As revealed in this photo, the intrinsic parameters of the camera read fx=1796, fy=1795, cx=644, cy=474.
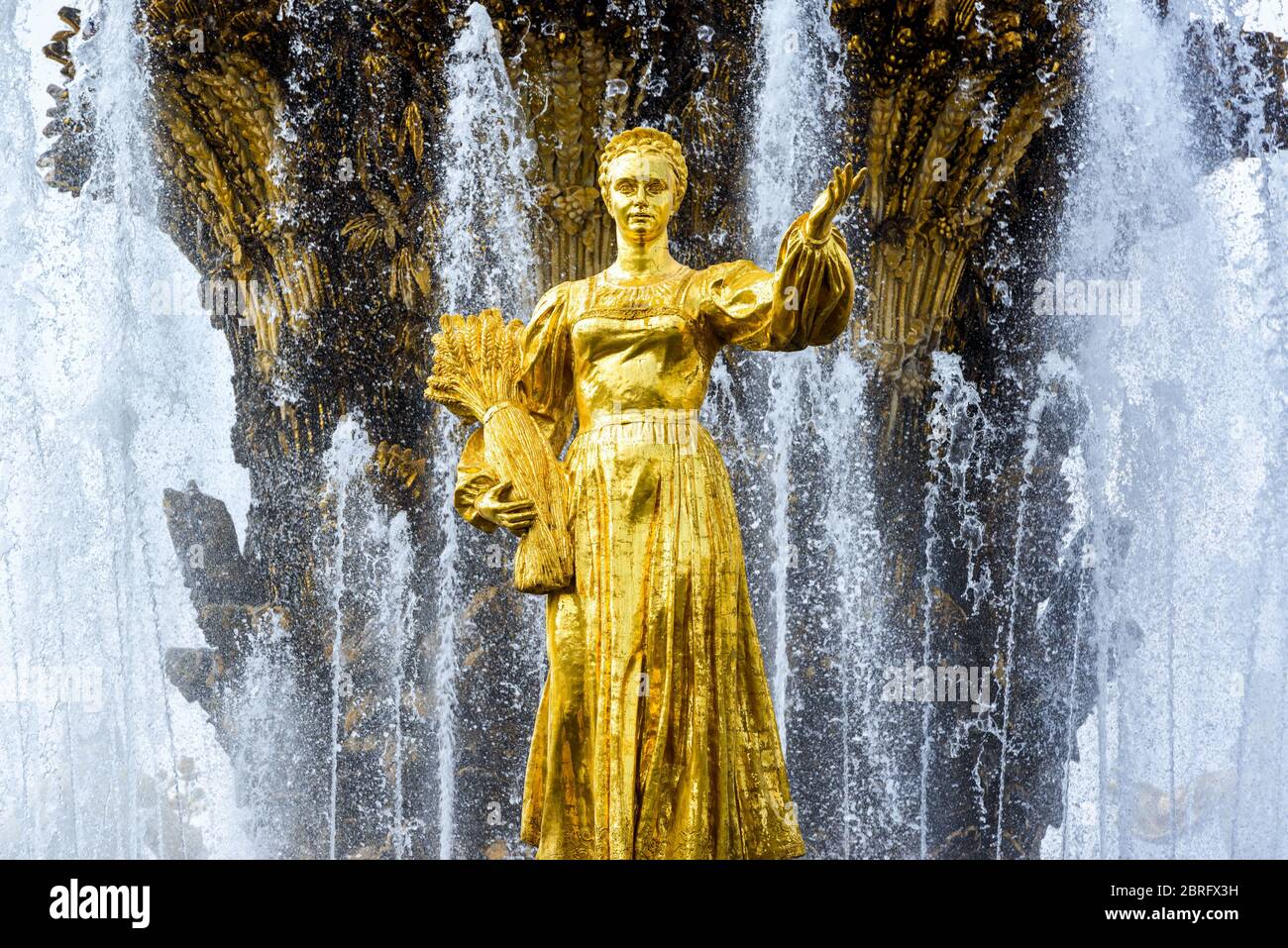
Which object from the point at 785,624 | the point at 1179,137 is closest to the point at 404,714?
the point at 785,624

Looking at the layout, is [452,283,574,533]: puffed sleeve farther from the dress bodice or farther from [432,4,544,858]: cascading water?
[432,4,544,858]: cascading water

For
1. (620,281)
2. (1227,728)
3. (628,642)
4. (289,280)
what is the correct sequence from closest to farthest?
1. (628,642)
2. (620,281)
3. (1227,728)
4. (289,280)

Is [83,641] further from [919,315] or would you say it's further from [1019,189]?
[1019,189]

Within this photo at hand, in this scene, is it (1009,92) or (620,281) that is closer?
(620,281)

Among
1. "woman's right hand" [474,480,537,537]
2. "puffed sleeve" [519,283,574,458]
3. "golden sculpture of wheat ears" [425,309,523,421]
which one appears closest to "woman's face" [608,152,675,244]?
"puffed sleeve" [519,283,574,458]

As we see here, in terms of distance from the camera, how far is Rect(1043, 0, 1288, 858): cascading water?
1078 cm

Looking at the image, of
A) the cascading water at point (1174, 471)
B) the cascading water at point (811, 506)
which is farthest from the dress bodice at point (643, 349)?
the cascading water at point (1174, 471)

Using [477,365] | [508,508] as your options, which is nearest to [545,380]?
[477,365]

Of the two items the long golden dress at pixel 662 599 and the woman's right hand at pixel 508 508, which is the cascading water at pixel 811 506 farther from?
the woman's right hand at pixel 508 508

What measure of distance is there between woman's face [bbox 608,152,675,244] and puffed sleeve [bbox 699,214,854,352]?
0.90 ft

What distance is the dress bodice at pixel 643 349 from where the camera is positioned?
20.5ft

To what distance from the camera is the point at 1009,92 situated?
11.2 metres

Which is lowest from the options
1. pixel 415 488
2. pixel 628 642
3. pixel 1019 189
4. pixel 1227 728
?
pixel 1227 728

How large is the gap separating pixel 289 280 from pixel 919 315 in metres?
4.03
